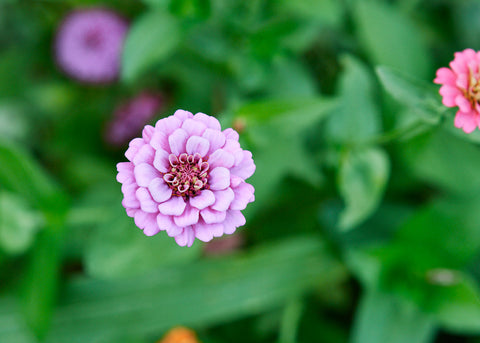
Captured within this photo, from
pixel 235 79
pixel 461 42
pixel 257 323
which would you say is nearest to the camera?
pixel 235 79

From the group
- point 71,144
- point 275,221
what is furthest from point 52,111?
point 275,221

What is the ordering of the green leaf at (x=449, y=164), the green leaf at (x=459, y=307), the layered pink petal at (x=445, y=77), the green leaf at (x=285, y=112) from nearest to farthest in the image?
the layered pink petal at (x=445, y=77) → the green leaf at (x=285, y=112) → the green leaf at (x=459, y=307) → the green leaf at (x=449, y=164)

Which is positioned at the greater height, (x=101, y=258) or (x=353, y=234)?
(x=353, y=234)

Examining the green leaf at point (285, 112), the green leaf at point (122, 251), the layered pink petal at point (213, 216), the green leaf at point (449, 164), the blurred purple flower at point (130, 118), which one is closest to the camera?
the layered pink petal at point (213, 216)

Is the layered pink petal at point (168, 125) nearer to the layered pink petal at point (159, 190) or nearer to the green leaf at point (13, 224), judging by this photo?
the layered pink petal at point (159, 190)

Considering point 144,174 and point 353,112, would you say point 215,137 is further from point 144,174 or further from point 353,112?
point 353,112

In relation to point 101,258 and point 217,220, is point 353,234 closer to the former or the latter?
point 101,258

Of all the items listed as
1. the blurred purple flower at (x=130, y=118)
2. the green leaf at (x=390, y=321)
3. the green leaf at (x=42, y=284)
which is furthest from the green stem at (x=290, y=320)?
the blurred purple flower at (x=130, y=118)
